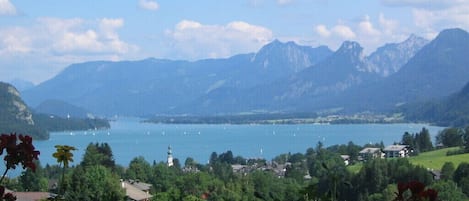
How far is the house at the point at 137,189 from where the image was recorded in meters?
41.2

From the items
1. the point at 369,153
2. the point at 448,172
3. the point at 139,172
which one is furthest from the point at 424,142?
the point at 139,172

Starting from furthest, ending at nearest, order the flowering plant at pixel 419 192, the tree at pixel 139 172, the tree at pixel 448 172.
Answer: the tree at pixel 139 172
the tree at pixel 448 172
the flowering plant at pixel 419 192

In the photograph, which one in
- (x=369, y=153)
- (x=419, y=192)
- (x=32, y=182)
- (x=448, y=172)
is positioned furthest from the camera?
(x=369, y=153)

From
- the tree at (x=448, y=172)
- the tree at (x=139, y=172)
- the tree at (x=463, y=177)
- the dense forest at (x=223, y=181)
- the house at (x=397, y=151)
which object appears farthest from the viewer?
the house at (x=397, y=151)

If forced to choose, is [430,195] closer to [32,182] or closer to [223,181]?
[32,182]

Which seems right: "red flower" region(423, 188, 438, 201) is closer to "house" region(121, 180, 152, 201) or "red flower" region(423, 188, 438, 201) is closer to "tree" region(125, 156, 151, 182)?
"house" region(121, 180, 152, 201)

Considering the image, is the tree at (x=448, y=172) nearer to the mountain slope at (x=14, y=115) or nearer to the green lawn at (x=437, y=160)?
the green lawn at (x=437, y=160)

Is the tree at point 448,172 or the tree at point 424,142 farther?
the tree at point 424,142

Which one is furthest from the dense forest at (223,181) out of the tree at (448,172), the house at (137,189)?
the house at (137,189)

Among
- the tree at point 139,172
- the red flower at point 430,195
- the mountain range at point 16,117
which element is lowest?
the tree at point 139,172

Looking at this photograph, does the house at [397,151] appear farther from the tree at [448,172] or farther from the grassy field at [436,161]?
the tree at [448,172]

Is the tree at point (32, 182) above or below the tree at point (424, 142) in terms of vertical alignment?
below

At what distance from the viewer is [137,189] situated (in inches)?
1813

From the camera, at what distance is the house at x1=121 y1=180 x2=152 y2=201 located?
4121 cm
